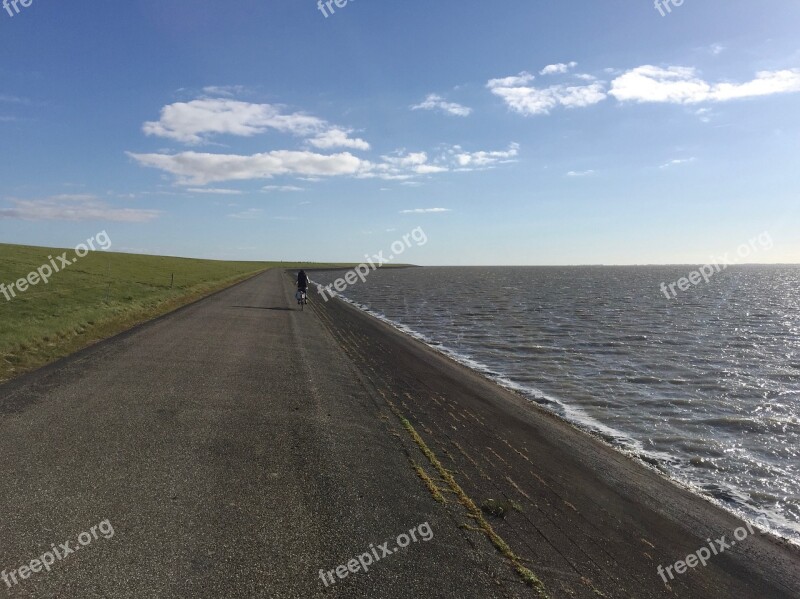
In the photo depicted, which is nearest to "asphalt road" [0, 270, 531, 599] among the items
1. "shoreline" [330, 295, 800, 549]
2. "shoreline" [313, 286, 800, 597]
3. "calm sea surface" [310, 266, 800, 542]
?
"shoreline" [313, 286, 800, 597]

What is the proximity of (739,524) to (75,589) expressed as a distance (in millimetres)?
10653

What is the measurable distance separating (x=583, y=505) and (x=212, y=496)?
6213mm

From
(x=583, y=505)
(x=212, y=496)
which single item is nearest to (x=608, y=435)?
(x=583, y=505)

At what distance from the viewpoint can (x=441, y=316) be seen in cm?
4634

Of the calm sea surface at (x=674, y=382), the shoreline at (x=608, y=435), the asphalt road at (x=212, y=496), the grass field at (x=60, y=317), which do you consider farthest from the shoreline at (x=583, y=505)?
the grass field at (x=60, y=317)

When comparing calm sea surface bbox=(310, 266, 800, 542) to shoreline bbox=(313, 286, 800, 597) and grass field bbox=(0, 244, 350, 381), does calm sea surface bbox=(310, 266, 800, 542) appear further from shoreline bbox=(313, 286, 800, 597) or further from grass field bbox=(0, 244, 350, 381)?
grass field bbox=(0, 244, 350, 381)

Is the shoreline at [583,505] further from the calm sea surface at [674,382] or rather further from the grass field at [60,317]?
the grass field at [60,317]

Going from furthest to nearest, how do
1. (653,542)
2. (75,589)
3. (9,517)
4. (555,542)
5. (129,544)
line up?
(653,542), (555,542), (9,517), (129,544), (75,589)

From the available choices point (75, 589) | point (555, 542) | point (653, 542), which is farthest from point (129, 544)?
point (653, 542)

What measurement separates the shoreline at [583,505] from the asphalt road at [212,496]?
3.44 feet

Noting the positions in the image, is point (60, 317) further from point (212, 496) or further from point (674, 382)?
point (674, 382)

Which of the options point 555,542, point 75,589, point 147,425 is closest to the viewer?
point 75,589

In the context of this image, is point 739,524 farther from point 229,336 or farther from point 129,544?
point 229,336

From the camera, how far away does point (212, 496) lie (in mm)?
Result: 7215
